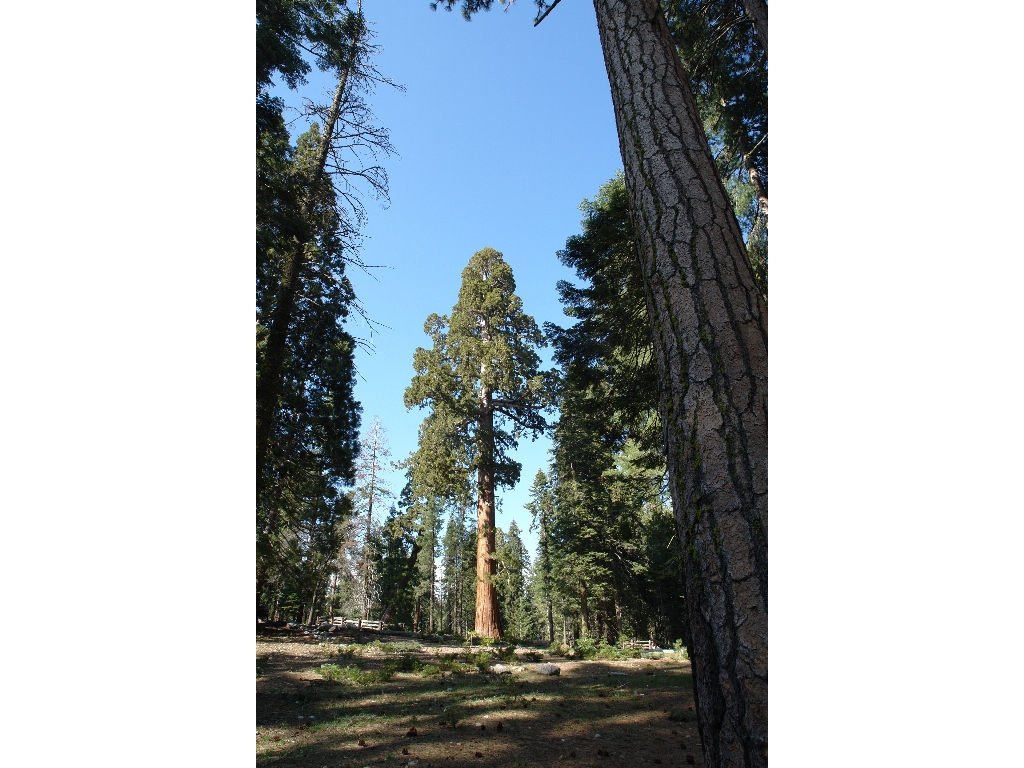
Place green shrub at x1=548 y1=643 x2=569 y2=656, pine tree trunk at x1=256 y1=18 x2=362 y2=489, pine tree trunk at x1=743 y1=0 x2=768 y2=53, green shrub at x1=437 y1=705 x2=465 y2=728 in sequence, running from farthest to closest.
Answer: green shrub at x1=548 y1=643 x2=569 y2=656
pine tree trunk at x1=256 y1=18 x2=362 y2=489
green shrub at x1=437 y1=705 x2=465 y2=728
pine tree trunk at x1=743 y1=0 x2=768 y2=53

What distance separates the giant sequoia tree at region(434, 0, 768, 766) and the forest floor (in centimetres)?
301

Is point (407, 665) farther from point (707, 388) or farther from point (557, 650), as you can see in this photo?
point (707, 388)

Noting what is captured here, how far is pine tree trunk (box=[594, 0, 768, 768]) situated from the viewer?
3.86 ft

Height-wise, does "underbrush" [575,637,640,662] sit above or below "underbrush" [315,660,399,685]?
below

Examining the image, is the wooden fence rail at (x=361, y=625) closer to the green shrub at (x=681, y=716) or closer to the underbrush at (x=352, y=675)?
the underbrush at (x=352, y=675)

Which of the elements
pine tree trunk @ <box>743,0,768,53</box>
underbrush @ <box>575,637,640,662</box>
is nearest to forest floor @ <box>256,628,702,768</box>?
underbrush @ <box>575,637,640,662</box>

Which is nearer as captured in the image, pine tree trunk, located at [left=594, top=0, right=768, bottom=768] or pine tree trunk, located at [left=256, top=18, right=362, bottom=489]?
pine tree trunk, located at [left=594, top=0, right=768, bottom=768]

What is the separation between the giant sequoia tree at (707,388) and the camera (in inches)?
46.3

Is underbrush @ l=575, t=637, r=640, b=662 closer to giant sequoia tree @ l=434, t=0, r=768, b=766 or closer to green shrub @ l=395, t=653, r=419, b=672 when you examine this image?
green shrub @ l=395, t=653, r=419, b=672
